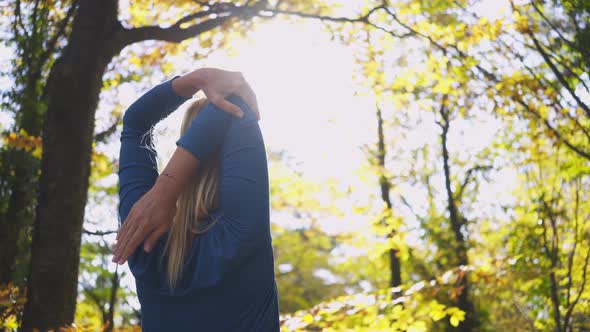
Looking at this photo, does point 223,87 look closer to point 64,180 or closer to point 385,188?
point 64,180

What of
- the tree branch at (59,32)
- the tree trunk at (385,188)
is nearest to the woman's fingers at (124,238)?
the tree branch at (59,32)

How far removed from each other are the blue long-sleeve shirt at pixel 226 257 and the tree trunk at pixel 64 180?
2540 mm

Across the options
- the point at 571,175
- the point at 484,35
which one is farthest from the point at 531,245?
the point at 484,35

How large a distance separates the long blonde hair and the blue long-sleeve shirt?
0.02 metres

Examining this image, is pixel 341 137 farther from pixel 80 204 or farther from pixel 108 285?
pixel 80 204

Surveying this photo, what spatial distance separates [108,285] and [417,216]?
7.68m

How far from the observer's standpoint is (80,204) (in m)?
3.61

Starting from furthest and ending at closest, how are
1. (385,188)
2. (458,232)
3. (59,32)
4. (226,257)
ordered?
(385,188) < (458,232) < (59,32) < (226,257)

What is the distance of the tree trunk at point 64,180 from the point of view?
3473mm

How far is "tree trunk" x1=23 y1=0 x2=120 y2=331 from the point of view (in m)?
3.47

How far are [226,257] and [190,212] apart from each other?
0.15 metres

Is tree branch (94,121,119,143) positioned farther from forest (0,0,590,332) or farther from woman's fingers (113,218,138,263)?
woman's fingers (113,218,138,263)

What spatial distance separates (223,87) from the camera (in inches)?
48.4

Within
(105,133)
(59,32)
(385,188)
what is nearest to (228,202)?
(59,32)
